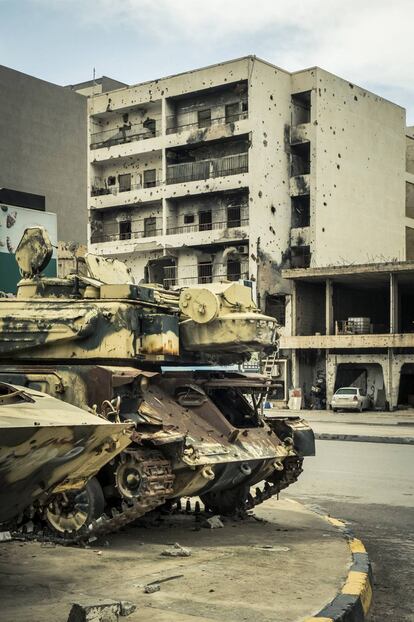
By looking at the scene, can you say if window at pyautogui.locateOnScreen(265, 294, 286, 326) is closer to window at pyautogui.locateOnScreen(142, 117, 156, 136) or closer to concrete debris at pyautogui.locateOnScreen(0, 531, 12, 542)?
window at pyautogui.locateOnScreen(142, 117, 156, 136)

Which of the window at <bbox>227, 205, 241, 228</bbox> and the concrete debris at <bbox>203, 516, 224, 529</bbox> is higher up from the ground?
the window at <bbox>227, 205, 241, 228</bbox>

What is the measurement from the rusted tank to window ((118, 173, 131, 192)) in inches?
1742

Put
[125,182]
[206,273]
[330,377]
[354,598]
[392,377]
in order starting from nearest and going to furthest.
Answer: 1. [354,598]
2. [392,377]
3. [330,377]
4. [206,273]
5. [125,182]

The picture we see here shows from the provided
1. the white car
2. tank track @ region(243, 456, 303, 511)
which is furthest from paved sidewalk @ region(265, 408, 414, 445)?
tank track @ region(243, 456, 303, 511)

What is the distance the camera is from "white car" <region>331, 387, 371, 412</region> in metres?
37.1

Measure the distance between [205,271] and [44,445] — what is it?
134 ft

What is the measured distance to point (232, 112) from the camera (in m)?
46.2

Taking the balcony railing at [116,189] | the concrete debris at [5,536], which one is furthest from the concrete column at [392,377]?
the concrete debris at [5,536]

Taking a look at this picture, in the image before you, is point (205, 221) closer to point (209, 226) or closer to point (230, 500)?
point (209, 226)

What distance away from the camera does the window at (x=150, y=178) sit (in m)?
49.2

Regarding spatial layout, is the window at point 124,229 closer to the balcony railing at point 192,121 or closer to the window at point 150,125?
the window at point 150,125

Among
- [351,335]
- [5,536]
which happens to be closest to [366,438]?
[5,536]

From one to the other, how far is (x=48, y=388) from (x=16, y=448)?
3650mm

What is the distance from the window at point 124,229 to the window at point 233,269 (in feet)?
22.8
